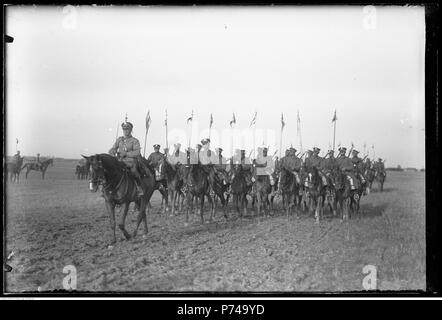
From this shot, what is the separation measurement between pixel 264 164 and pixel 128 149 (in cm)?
190

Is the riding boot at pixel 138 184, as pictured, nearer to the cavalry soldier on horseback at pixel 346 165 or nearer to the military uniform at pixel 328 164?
the military uniform at pixel 328 164

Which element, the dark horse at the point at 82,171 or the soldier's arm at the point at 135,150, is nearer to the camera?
the dark horse at the point at 82,171

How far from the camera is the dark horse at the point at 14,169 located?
17.4ft

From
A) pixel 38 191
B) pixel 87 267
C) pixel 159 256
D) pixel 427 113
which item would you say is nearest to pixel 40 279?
pixel 87 267

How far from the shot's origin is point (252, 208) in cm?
567

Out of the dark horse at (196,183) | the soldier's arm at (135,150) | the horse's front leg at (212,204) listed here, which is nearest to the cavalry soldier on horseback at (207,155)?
the dark horse at (196,183)

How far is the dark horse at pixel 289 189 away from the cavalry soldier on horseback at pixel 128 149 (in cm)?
203

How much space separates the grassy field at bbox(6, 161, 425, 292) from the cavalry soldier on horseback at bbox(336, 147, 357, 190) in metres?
0.31

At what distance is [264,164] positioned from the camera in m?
5.60

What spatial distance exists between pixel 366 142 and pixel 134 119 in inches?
125

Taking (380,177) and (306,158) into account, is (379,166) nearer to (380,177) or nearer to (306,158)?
(380,177)

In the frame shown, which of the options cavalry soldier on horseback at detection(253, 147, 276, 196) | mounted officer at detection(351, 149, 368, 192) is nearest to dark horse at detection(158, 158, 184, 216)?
cavalry soldier on horseback at detection(253, 147, 276, 196)

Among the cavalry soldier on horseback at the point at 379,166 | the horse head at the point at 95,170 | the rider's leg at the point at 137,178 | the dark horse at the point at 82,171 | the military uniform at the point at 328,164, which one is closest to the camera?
the horse head at the point at 95,170
